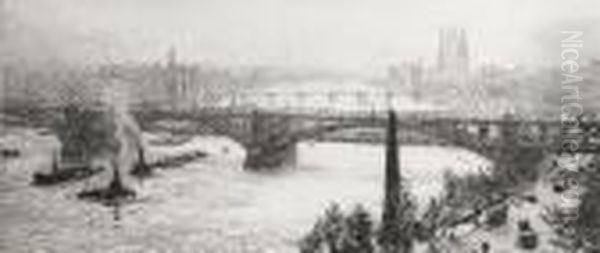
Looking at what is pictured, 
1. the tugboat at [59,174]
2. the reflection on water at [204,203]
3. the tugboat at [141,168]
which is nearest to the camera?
the reflection on water at [204,203]

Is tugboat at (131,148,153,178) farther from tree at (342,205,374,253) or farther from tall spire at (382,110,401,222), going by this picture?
tall spire at (382,110,401,222)

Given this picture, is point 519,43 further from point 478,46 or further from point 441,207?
point 441,207

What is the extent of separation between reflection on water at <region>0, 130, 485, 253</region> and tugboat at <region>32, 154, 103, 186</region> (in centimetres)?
6

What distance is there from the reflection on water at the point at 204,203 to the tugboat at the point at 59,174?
0.06m

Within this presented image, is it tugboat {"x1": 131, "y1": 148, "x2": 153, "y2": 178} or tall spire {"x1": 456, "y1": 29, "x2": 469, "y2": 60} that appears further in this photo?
tugboat {"x1": 131, "y1": 148, "x2": 153, "y2": 178}

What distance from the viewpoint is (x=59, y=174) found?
17.8ft

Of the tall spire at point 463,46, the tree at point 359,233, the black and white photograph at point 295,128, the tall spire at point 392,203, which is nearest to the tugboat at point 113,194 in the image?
the black and white photograph at point 295,128

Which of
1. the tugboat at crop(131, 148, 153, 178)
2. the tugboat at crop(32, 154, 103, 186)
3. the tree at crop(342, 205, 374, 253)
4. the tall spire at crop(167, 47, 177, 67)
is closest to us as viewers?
the tree at crop(342, 205, 374, 253)

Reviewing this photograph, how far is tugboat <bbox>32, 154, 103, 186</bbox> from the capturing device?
18.1 feet

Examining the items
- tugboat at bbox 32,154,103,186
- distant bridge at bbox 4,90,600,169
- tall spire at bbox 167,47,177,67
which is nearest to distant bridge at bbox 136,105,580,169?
distant bridge at bbox 4,90,600,169

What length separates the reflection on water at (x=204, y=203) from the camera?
17.6 ft

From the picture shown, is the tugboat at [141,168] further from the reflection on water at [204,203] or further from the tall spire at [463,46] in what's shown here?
the tall spire at [463,46]

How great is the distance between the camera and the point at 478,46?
569cm

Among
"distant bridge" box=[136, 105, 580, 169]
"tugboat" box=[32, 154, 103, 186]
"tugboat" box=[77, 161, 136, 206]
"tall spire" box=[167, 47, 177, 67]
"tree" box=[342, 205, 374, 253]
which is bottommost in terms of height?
"tree" box=[342, 205, 374, 253]
